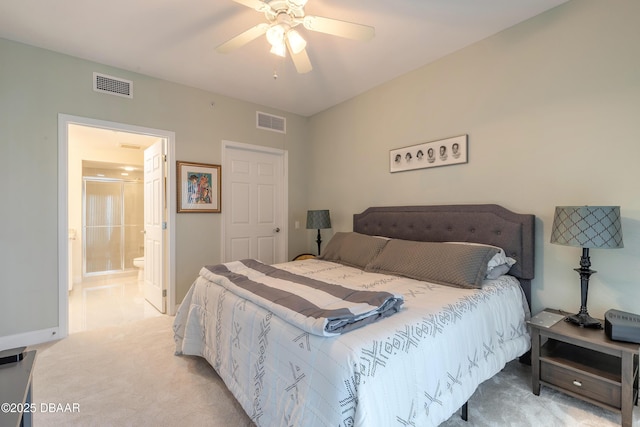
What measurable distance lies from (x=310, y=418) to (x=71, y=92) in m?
3.49

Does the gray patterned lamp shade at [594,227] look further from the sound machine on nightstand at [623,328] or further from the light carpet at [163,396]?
the light carpet at [163,396]

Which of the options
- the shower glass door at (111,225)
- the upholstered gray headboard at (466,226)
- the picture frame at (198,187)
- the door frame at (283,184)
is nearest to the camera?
the upholstered gray headboard at (466,226)

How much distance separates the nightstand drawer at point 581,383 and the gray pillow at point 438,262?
67cm

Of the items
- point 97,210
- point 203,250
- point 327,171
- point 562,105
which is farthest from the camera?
point 97,210

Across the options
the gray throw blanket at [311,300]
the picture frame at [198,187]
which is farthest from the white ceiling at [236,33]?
the gray throw blanket at [311,300]

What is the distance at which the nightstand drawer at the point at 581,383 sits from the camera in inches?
63.9

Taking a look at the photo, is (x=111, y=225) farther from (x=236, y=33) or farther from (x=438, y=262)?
(x=438, y=262)

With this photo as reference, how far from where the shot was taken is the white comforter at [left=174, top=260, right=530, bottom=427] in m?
1.13

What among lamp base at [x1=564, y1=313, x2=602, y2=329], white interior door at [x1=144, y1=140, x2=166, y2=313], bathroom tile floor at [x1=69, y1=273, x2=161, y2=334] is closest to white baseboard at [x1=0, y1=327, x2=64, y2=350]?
bathroom tile floor at [x1=69, y1=273, x2=161, y2=334]

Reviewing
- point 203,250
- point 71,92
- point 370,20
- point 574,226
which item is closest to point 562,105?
point 574,226

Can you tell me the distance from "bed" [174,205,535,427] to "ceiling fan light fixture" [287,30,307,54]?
1657 millimetres

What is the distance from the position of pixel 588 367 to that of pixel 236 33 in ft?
11.5

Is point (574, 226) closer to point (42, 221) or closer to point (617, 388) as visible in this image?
point (617, 388)

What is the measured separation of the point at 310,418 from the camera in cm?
115
